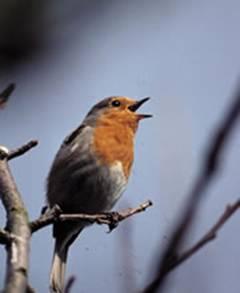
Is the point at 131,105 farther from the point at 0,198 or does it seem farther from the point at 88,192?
the point at 0,198

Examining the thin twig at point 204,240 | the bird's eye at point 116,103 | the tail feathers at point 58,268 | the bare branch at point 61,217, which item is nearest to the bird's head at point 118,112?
the bird's eye at point 116,103

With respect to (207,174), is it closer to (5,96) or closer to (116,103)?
(5,96)

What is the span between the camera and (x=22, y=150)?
2.33 m

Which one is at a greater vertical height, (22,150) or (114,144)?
(22,150)

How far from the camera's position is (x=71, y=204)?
4.29m

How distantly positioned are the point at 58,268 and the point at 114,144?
1.12m

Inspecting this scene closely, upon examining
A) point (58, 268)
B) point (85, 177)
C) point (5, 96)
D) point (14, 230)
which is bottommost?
point (58, 268)

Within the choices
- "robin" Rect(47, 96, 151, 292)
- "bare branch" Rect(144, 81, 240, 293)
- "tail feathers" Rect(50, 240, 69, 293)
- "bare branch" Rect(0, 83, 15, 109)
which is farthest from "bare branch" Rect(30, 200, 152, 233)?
"robin" Rect(47, 96, 151, 292)

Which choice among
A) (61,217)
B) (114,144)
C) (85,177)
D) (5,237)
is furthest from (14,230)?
(114,144)

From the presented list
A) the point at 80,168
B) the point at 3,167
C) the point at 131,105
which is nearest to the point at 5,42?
the point at 3,167

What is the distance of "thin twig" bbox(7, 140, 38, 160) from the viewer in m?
2.32

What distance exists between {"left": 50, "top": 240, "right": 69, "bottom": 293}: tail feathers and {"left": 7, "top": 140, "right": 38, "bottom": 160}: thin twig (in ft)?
3.88

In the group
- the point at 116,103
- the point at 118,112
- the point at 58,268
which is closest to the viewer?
the point at 58,268

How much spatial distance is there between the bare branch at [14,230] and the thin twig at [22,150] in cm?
2
